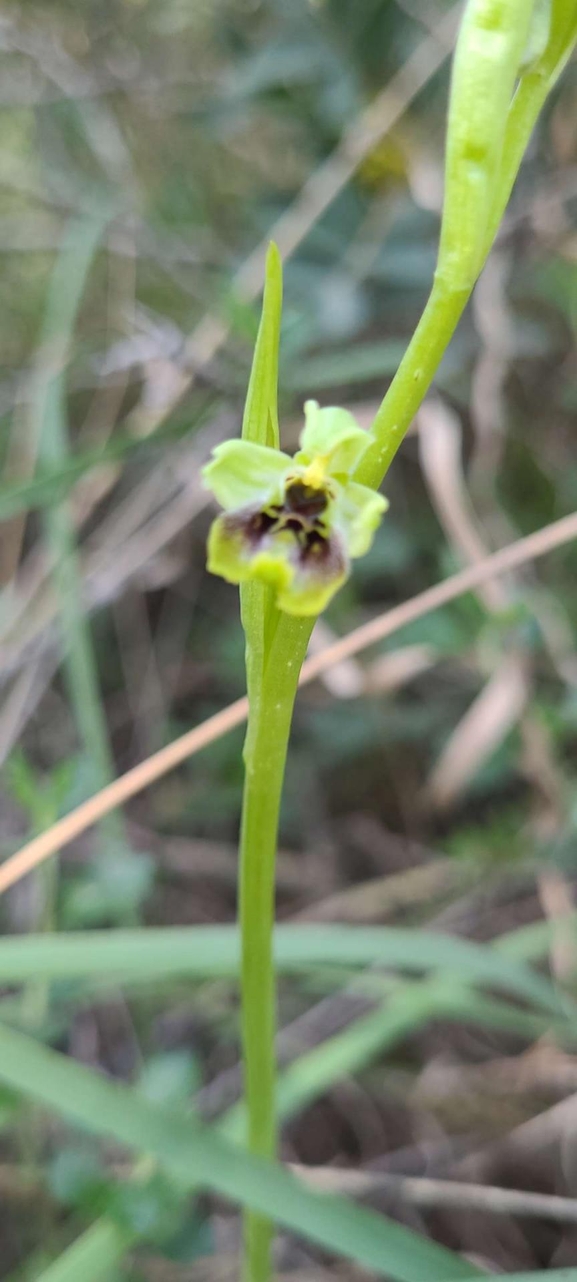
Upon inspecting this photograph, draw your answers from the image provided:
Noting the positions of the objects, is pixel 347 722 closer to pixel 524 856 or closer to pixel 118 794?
pixel 524 856

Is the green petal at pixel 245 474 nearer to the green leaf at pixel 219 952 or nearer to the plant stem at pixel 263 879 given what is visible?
the plant stem at pixel 263 879

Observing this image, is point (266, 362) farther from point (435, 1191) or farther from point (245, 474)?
point (435, 1191)

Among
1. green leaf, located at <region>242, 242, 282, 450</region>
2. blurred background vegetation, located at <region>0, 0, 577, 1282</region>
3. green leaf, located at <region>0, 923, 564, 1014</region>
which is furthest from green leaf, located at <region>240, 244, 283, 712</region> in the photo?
blurred background vegetation, located at <region>0, 0, 577, 1282</region>

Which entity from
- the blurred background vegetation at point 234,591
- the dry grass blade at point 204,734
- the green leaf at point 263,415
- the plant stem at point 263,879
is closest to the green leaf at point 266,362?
the green leaf at point 263,415

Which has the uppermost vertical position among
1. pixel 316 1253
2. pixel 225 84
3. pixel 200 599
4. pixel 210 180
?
pixel 210 180

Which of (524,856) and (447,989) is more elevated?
(524,856)

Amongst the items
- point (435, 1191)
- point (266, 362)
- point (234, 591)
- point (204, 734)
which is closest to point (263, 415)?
point (266, 362)

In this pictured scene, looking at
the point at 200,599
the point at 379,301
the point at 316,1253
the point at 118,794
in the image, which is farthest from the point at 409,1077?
the point at 379,301

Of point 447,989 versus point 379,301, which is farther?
point 379,301
